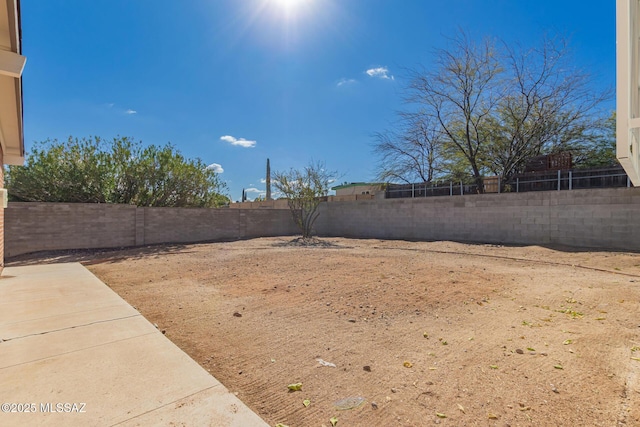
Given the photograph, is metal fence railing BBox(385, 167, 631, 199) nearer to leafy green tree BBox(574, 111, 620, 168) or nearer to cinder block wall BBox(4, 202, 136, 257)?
leafy green tree BBox(574, 111, 620, 168)

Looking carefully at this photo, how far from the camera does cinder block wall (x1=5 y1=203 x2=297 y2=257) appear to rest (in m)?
10.2

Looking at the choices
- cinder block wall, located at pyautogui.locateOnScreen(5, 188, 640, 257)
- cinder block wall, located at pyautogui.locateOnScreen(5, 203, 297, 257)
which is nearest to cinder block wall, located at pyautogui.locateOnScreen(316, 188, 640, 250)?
cinder block wall, located at pyautogui.locateOnScreen(5, 188, 640, 257)

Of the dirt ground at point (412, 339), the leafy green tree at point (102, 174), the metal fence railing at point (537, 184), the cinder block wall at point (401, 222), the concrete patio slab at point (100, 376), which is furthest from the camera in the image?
the leafy green tree at point (102, 174)

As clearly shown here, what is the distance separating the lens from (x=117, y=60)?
960 cm

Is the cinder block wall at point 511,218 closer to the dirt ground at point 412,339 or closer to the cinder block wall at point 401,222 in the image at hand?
the cinder block wall at point 401,222

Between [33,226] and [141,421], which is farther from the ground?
[33,226]

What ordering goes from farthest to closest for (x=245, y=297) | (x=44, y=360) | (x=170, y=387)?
(x=245, y=297) < (x=44, y=360) < (x=170, y=387)

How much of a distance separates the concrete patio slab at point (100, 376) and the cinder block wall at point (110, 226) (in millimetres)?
8519

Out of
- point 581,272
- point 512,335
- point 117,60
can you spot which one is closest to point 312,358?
point 512,335

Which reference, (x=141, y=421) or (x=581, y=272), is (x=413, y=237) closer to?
(x=581, y=272)

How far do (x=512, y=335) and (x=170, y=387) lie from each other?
3.34 m

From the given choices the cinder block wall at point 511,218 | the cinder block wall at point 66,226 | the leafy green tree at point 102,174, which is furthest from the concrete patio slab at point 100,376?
the cinder block wall at point 511,218

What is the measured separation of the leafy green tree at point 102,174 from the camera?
12.1 meters

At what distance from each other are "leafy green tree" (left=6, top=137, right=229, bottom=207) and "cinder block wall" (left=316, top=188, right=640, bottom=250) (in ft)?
29.4
